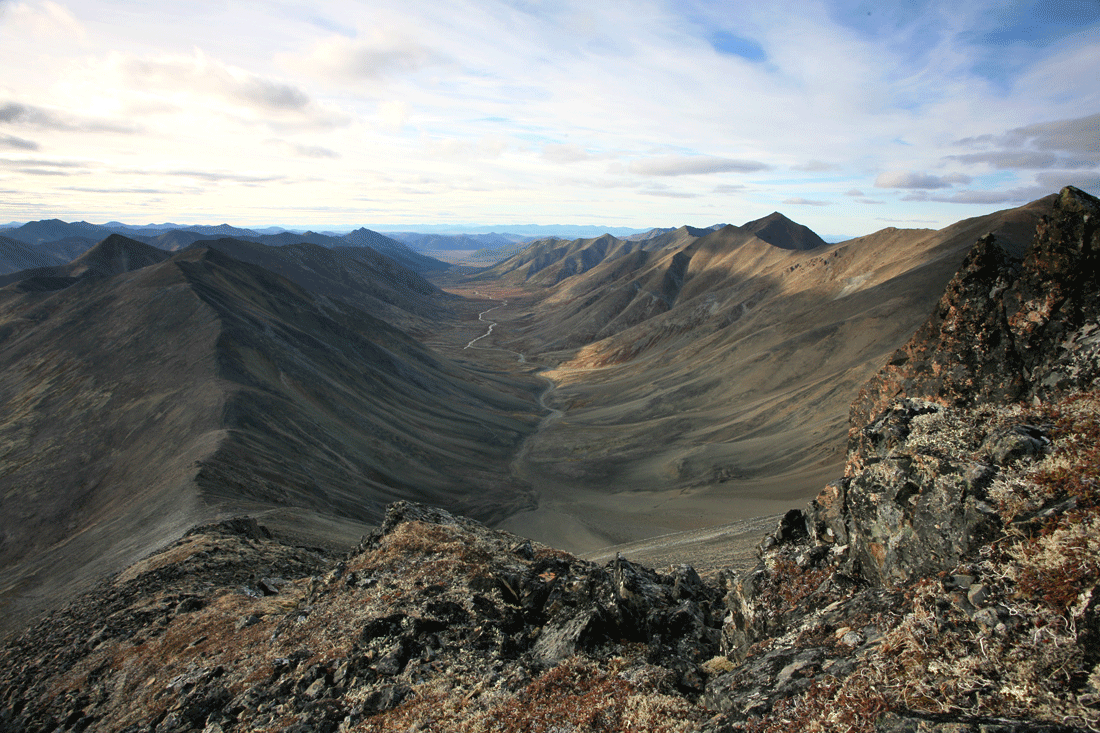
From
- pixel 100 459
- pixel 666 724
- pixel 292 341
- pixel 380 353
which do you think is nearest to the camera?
pixel 666 724

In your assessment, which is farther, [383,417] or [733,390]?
[733,390]

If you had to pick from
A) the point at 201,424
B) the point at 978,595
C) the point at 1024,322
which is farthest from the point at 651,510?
the point at 978,595

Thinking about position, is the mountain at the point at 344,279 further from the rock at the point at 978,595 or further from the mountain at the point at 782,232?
the rock at the point at 978,595

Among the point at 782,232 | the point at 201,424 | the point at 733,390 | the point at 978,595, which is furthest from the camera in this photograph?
the point at 782,232

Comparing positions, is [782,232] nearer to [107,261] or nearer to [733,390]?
[733,390]

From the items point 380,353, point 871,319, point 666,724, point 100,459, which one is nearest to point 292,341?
point 380,353

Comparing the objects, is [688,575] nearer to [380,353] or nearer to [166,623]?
[166,623]
